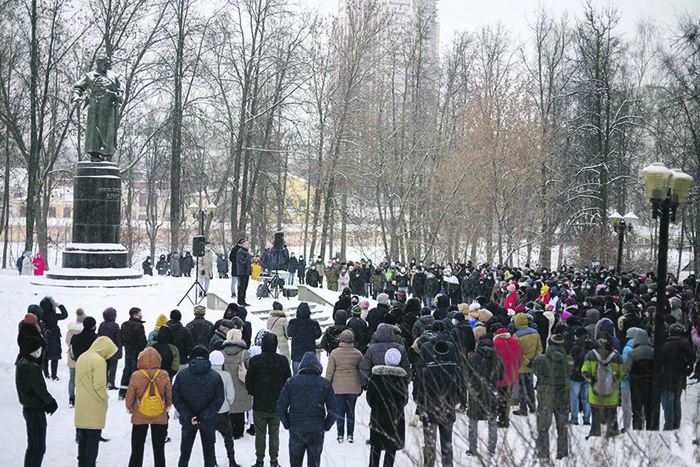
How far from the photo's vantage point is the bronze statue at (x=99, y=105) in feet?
61.6

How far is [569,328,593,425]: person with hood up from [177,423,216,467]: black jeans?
16.5 feet

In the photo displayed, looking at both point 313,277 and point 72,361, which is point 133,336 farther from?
point 313,277

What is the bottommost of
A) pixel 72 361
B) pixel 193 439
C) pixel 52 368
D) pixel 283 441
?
pixel 283 441

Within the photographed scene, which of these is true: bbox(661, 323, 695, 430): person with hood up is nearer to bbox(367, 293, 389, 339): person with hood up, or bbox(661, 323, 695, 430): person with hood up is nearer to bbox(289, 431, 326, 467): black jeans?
bbox(367, 293, 389, 339): person with hood up

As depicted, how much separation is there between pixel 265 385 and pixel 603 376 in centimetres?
425

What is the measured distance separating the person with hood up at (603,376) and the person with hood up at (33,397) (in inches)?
249

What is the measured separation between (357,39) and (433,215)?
9.82 m

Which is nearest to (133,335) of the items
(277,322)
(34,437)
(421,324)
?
(277,322)

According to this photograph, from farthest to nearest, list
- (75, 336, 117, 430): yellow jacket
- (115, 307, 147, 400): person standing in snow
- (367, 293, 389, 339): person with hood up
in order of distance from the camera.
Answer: (367, 293, 389, 339): person with hood up, (115, 307, 147, 400): person standing in snow, (75, 336, 117, 430): yellow jacket

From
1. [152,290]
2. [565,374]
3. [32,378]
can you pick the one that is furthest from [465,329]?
[152,290]

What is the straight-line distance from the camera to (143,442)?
764 centimetres

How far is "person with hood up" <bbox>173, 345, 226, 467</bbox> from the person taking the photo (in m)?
7.42

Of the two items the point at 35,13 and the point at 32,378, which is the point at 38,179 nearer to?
the point at 35,13

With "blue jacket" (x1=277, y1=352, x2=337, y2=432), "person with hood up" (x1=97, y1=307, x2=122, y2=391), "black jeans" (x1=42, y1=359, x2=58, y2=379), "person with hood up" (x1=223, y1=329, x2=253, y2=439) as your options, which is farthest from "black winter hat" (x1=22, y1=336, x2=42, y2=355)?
"black jeans" (x1=42, y1=359, x2=58, y2=379)
